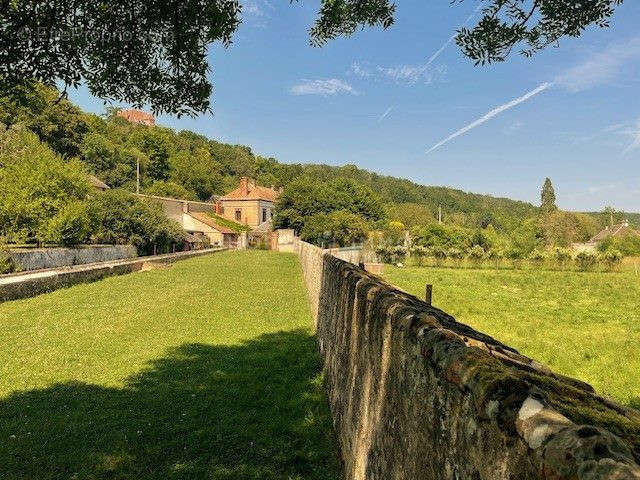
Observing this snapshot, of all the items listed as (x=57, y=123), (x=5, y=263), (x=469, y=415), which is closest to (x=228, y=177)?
(x=57, y=123)

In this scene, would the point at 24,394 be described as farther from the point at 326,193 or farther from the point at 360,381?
the point at 326,193

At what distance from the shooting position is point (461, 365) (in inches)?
83.2

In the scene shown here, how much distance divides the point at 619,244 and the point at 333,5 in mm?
84402

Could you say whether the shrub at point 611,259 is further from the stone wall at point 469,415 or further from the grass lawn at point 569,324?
the stone wall at point 469,415

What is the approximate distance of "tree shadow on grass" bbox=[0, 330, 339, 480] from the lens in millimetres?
5543

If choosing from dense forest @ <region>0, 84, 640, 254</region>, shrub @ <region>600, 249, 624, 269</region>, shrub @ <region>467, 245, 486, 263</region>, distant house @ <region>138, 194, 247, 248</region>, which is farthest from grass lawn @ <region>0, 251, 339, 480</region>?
distant house @ <region>138, 194, 247, 248</region>

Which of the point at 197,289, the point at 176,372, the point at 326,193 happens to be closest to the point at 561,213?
the point at 326,193

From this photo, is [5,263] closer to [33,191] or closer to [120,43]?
[33,191]

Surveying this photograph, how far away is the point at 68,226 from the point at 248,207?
59.6 meters

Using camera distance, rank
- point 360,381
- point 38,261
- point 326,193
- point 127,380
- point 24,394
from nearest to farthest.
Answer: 1. point 360,381
2. point 24,394
3. point 127,380
4. point 38,261
5. point 326,193

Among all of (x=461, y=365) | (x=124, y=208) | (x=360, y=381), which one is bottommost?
(x=360, y=381)

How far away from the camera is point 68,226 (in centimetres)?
3028

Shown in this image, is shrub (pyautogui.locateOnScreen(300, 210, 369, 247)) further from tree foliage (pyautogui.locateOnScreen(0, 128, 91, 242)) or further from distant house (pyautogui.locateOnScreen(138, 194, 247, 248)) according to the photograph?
tree foliage (pyautogui.locateOnScreen(0, 128, 91, 242))

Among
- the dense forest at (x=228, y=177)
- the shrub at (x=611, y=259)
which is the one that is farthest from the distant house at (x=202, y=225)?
the shrub at (x=611, y=259)
